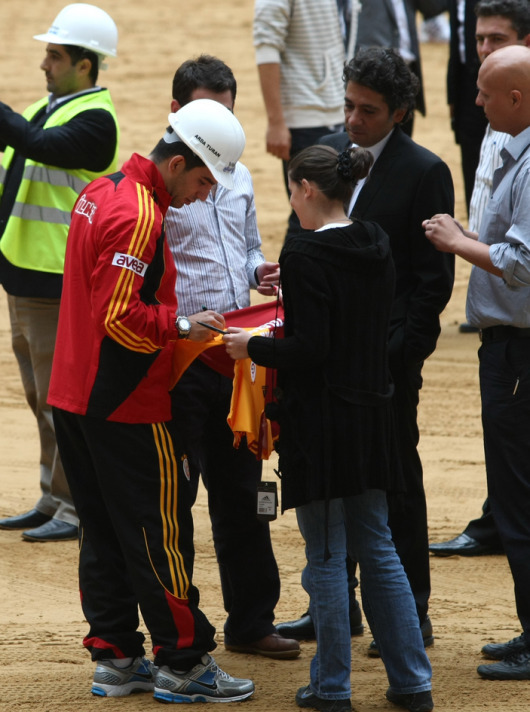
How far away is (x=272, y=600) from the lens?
4945 mm

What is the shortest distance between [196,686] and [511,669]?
1192 mm

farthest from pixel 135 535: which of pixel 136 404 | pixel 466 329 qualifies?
pixel 466 329

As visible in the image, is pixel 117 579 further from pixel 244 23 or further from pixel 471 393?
pixel 244 23

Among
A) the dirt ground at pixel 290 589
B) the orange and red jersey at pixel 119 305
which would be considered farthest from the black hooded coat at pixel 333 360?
the dirt ground at pixel 290 589

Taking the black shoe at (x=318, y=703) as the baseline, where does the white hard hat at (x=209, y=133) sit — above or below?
above

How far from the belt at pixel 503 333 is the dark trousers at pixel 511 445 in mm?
15

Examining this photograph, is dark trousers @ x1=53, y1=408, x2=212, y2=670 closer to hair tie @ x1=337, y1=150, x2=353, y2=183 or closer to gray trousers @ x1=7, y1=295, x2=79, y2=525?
hair tie @ x1=337, y1=150, x2=353, y2=183

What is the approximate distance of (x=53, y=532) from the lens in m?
6.17

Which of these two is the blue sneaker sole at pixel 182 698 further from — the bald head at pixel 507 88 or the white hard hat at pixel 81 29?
the white hard hat at pixel 81 29

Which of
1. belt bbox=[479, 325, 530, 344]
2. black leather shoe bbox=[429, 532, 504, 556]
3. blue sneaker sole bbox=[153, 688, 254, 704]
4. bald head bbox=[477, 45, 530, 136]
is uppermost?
bald head bbox=[477, 45, 530, 136]

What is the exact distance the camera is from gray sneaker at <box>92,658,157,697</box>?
4414 mm

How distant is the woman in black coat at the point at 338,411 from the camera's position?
157 inches

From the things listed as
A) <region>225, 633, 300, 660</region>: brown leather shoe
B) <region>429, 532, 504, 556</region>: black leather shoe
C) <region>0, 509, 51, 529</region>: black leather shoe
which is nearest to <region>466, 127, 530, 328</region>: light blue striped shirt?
<region>225, 633, 300, 660</region>: brown leather shoe

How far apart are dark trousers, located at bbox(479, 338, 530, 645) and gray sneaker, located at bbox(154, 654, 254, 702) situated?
45.1 inches
